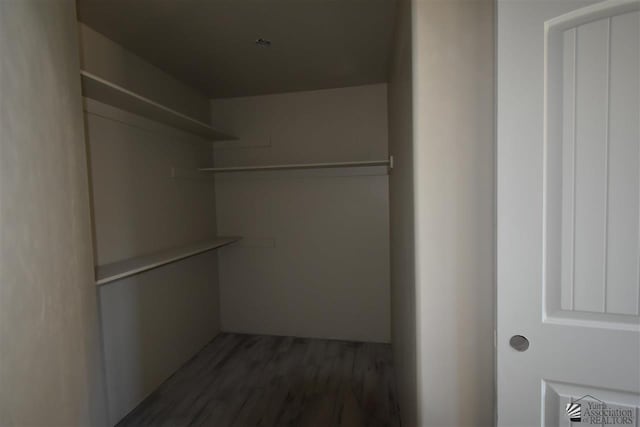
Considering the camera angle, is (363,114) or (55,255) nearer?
(55,255)

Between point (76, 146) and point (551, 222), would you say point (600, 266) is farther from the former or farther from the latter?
point (76, 146)

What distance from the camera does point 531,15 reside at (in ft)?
3.18

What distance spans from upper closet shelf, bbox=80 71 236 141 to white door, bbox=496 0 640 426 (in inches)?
72.5

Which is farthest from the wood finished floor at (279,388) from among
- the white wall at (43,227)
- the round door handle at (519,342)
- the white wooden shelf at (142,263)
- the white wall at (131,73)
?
the white wall at (131,73)

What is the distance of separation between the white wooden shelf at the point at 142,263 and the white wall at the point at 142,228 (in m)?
0.07

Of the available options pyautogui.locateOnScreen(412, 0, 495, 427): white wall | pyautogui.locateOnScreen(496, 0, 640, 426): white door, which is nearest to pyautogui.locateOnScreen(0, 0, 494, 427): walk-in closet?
pyautogui.locateOnScreen(412, 0, 495, 427): white wall

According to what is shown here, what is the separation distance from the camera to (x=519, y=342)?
1.04 m

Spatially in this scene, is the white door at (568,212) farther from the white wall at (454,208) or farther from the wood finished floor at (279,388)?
the wood finished floor at (279,388)

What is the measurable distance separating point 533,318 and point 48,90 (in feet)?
6.35

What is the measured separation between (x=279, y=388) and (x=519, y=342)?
1902mm

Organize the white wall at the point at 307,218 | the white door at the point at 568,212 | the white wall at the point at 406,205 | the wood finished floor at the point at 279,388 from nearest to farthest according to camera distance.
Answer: the white door at the point at 568,212
the white wall at the point at 406,205
the wood finished floor at the point at 279,388
the white wall at the point at 307,218

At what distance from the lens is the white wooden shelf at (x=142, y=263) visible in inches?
68.1

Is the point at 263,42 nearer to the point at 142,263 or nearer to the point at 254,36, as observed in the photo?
the point at 254,36

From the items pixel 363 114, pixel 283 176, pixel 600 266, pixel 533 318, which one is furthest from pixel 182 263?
pixel 600 266
